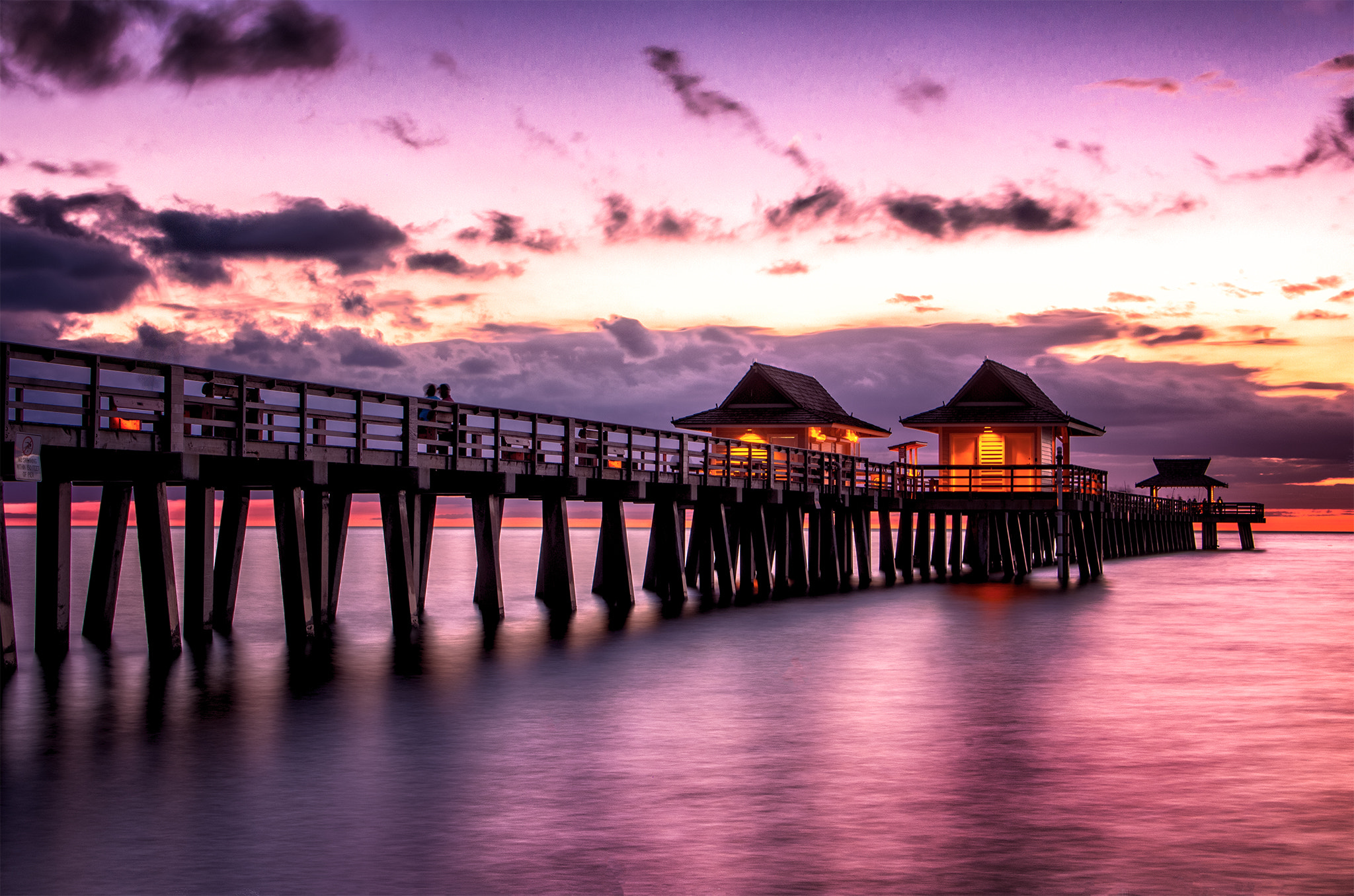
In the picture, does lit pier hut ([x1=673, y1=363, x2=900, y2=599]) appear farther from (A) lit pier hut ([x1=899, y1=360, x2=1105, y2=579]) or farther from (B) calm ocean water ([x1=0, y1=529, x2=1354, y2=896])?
(B) calm ocean water ([x1=0, y1=529, x2=1354, y2=896])

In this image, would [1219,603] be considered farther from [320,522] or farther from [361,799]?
[361,799]

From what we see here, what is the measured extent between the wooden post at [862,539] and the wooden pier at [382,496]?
6.0 inches

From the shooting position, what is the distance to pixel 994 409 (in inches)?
1839

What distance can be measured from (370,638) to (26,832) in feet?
45.2

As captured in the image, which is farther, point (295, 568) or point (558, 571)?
point (558, 571)

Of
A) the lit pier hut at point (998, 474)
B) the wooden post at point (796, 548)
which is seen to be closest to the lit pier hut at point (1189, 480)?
the lit pier hut at point (998, 474)

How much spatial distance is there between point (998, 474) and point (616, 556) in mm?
20103

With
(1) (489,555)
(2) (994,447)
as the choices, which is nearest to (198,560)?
(1) (489,555)

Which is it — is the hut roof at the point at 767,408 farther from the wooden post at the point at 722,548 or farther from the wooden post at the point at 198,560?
the wooden post at the point at 198,560

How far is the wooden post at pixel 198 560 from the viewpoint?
21188mm

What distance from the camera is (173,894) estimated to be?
8.49 meters

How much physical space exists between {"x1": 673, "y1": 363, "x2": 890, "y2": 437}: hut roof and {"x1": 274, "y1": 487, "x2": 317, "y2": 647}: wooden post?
82.3 ft

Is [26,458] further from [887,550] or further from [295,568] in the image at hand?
[887,550]

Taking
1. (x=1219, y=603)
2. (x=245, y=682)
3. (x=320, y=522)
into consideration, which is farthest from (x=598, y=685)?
(x=1219, y=603)
